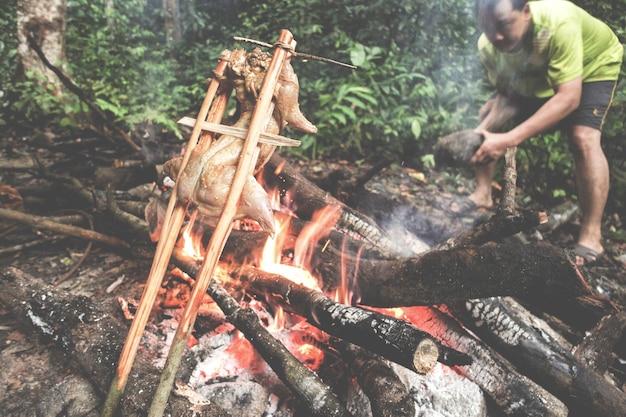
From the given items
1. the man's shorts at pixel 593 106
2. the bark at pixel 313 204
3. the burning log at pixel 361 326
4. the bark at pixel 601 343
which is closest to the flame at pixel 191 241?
the burning log at pixel 361 326

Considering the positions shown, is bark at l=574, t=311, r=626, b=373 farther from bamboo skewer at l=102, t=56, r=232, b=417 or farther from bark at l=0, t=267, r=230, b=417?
bamboo skewer at l=102, t=56, r=232, b=417

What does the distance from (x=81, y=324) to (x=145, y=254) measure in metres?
1.28

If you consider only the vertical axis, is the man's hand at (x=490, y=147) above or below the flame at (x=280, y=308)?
above

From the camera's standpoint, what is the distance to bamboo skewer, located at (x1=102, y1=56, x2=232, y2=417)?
1721 mm

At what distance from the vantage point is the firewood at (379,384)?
169 centimetres

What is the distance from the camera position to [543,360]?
2203 mm

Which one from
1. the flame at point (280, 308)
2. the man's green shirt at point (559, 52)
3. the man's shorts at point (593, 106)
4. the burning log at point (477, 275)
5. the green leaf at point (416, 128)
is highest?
the man's green shirt at point (559, 52)

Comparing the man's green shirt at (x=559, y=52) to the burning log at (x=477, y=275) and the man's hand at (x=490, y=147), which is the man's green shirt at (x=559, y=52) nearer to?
the man's hand at (x=490, y=147)

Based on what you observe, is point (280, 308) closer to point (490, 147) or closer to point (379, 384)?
point (379, 384)

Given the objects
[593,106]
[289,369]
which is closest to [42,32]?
[289,369]

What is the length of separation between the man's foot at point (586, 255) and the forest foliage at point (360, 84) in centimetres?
231

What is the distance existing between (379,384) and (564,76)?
13.5 feet

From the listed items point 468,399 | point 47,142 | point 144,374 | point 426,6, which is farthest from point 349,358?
point 426,6

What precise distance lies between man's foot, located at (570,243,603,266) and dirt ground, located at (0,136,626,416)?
113 mm
